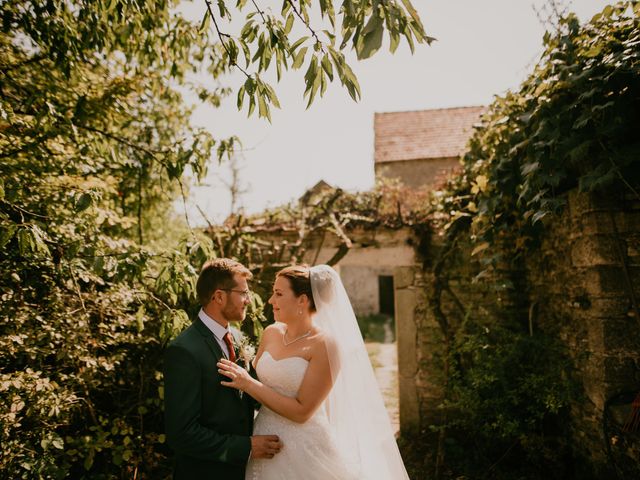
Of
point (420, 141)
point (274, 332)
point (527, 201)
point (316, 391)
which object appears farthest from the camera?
point (420, 141)

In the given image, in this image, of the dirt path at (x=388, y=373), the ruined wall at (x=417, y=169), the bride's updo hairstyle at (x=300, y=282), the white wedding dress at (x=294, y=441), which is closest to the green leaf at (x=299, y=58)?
the bride's updo hairstyle at (x=300, y=282)

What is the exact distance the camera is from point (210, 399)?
214 centimetres

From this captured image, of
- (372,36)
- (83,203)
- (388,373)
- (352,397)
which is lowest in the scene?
(388,373)

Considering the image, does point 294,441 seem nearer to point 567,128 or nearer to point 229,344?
point 229,344

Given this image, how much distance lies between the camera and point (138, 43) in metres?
3.60

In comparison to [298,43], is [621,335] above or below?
below

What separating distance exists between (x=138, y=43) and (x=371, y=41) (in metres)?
3.05

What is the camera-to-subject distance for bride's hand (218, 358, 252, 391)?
2143mm

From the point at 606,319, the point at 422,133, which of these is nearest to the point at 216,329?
the point at 606,319

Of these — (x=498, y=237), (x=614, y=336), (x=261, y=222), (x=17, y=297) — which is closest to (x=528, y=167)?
(x=498, y=237)

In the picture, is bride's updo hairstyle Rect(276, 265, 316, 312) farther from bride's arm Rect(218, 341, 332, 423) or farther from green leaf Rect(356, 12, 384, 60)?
green leaf Rect(356, 12, 384, 60)

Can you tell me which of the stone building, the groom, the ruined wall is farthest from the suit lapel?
the ruined wall

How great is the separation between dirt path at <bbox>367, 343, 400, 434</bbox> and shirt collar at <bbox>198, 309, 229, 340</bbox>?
4467 mm

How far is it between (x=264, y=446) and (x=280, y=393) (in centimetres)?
33
